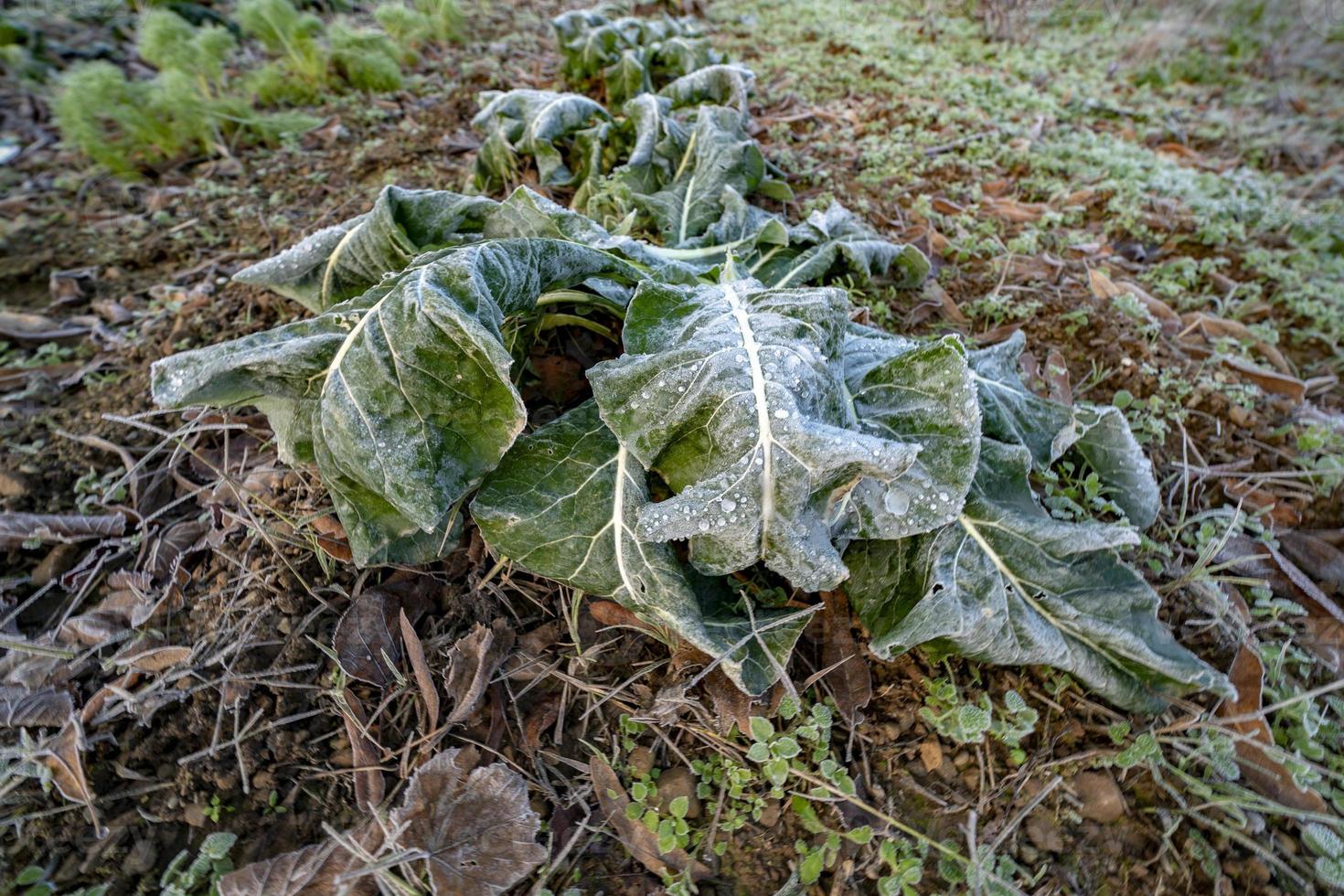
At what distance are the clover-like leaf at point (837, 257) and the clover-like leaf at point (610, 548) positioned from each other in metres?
0.99

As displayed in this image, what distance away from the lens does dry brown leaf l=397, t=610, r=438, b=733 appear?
1.58 metres

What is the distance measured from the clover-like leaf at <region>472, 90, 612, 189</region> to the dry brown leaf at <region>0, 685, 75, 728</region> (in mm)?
2211

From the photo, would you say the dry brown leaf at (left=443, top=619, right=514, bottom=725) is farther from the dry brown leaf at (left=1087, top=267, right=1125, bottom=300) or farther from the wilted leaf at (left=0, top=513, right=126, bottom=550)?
the dry brown leaf at (left=1087, top=267, right=1125, bottom=300)

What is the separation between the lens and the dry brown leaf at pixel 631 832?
4.65 ft

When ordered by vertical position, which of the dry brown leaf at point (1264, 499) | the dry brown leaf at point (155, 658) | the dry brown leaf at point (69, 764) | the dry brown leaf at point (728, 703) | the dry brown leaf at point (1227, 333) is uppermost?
the dry brown leaf at point (1227, 333)

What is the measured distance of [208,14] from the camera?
15.1 ft

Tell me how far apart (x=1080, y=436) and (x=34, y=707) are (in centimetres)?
276

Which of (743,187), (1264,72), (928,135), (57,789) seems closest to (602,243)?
(743,187)

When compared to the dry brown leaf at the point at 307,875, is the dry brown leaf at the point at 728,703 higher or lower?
higher

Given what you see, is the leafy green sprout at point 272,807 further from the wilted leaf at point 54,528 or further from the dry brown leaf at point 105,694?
the wilted leaf at point 54,528

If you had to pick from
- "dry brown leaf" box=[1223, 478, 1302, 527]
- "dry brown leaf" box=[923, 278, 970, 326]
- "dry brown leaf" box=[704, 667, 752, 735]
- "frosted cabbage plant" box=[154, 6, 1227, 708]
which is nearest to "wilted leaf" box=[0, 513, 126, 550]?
"frosted cabbage plant" box=[154, 6, 1227, 708]

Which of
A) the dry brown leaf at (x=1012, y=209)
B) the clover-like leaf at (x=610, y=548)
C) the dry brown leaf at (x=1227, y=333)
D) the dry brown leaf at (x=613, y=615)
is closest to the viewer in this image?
the clover-like leaf at (x=610, y=548)

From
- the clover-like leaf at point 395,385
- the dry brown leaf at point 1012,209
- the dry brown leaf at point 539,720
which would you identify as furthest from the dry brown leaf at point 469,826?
the dry brown leaf at point 1012,209

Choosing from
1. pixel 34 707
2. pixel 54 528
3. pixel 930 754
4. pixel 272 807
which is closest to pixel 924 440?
pixel 930 754
